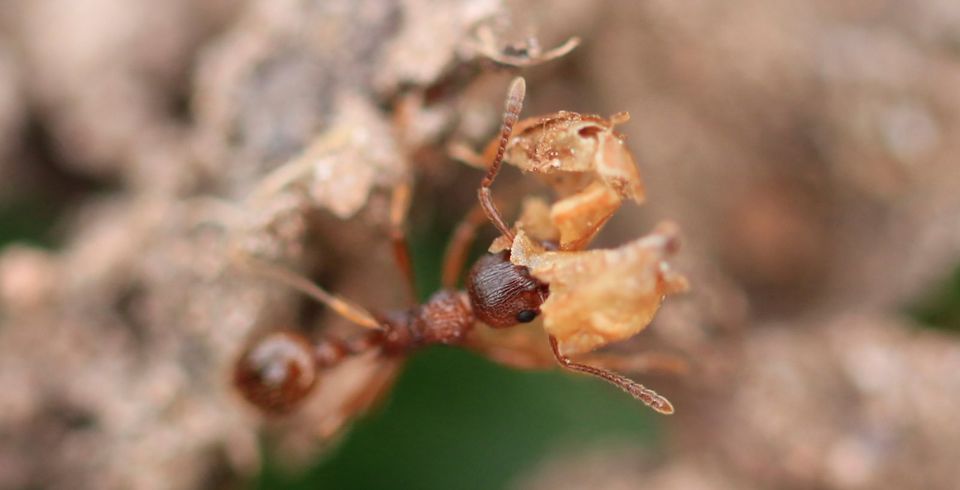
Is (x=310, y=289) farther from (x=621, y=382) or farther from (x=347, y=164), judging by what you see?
(x=621, y=382)

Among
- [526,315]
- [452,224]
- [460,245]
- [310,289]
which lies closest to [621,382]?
[526,315]

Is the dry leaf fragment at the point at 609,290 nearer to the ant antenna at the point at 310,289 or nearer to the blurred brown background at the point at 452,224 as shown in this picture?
the blurred brown background at the point at 452,224

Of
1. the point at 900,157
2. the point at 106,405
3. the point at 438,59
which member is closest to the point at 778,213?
the point at 900,157

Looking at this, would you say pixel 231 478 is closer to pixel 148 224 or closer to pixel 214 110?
pixel 148 224

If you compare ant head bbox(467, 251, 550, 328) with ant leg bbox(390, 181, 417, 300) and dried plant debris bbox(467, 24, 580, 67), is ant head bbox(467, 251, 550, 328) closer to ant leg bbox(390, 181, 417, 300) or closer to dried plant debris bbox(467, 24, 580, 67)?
ant leg bbox(390, 181, 417, 300)

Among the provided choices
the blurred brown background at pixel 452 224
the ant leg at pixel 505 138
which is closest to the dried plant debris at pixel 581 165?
the ant leg at pixel 505 138

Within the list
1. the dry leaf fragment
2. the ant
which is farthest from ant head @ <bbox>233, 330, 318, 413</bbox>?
the dry leaf fragment
